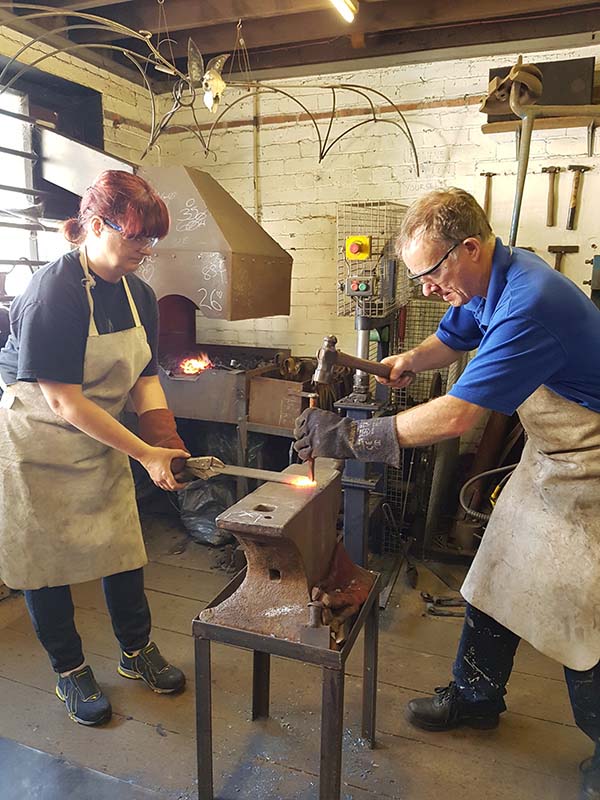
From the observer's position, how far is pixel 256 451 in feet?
9.98

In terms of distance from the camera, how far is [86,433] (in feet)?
5.66

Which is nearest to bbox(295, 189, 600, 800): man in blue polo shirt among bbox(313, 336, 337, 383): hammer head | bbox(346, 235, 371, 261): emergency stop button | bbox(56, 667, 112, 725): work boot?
bbox(313, 336, 337, 383): hammer head

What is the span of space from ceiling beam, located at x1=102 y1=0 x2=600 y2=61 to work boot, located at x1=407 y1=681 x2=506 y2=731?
298cm

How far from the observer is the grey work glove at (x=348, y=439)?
136 cm

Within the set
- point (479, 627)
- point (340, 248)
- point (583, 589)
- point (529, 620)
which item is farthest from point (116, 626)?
point (340, 248)

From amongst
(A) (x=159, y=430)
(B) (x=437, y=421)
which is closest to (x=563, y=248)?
(B) (x=437, y=421)

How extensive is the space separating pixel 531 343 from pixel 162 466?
1.00 meters

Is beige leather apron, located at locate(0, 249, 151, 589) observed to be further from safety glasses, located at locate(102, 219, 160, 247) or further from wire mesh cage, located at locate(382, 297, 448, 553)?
wire mesh cage, located at locate(382, 297, 448, 553)

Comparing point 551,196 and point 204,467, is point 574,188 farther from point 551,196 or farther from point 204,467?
point 204,467

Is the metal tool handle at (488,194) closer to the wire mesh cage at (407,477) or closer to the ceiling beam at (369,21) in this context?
the wire mesh cage at (407,477)

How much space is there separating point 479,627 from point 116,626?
120 centimetres

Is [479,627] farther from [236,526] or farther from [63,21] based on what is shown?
[63,21]

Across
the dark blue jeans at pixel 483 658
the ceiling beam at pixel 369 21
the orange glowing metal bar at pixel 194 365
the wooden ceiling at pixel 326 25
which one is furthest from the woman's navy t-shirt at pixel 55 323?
the ceiling beam at pixel 369 21

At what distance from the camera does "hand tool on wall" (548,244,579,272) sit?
3074mm
